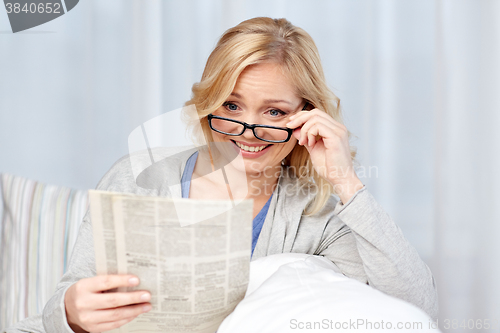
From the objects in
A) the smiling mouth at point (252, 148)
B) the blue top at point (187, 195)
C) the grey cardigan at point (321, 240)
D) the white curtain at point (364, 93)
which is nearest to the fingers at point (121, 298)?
the grey cardigan at point (321, 240)

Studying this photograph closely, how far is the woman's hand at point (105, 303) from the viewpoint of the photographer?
0.71 m

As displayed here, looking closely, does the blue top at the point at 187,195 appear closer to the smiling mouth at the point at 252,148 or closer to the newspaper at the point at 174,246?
the smiling mouth at the point at 252,148

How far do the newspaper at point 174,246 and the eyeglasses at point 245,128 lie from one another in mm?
454

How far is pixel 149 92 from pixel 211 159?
653 millimetres

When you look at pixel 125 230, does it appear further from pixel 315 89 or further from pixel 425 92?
pixel 425 92

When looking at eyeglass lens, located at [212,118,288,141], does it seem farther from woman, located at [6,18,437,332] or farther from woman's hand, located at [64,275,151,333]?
woman's hand, located at [64,275,151,333]

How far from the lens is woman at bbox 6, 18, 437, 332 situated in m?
1.03

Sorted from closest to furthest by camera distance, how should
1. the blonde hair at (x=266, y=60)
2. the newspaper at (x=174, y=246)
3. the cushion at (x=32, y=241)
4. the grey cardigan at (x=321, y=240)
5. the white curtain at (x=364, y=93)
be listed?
the newspaper at (x=174, y=246), the grey cardigan at (x=321, y=240), the blonde hair at (x=266, y=60), the cushion at (x=32, y=241), the white curtain at (x=364, y=93)

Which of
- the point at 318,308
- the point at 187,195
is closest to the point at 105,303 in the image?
the point at 318,308

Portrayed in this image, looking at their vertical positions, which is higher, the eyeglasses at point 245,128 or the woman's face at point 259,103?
the woman's face at point 259,103

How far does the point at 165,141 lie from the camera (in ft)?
4.16

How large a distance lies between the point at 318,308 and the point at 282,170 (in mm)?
683

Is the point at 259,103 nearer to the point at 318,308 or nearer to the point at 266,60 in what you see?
the point at 266,60

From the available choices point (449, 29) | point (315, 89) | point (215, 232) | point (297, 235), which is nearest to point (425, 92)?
point (449, 29)
